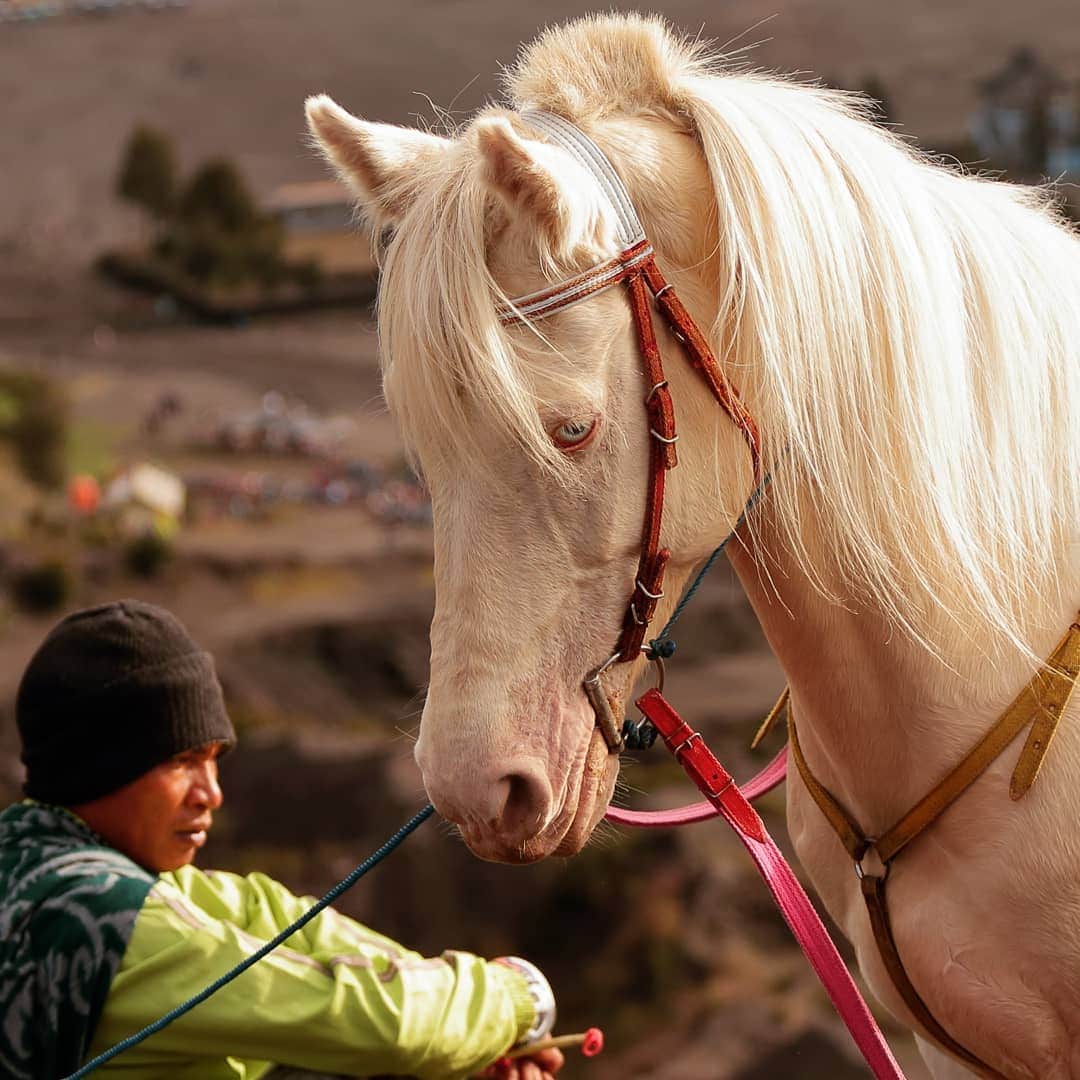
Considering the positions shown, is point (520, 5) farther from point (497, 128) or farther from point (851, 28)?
point (497, 128)

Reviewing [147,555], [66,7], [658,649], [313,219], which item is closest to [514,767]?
[658,649]

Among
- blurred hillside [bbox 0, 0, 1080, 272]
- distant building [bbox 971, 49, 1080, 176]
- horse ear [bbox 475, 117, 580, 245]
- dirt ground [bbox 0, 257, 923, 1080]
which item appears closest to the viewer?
horse ear [bbox 475, 117, 580, 245]

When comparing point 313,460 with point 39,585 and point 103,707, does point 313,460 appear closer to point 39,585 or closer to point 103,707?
point 39,585

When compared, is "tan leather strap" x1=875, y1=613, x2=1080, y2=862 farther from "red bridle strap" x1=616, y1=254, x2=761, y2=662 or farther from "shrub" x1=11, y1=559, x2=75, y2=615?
"shrub" x1=11, y1=559, x2=75, y2=615

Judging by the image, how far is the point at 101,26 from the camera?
195 inches

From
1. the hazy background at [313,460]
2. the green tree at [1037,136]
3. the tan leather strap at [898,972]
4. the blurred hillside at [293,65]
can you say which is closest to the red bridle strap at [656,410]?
the tan leather strap at [898,972]

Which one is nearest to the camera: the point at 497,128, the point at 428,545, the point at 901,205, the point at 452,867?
the point at 497,128

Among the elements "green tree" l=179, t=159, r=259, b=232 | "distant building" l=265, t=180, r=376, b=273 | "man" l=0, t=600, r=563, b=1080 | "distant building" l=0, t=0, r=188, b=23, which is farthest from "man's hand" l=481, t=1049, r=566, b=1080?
"distant building" l=0, t=0, r=188, b=23

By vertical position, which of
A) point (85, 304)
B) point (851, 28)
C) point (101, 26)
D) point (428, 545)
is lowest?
point (428, 545)

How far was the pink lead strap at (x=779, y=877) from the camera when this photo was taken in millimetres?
1289

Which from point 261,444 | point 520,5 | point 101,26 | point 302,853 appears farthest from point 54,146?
point 302,853

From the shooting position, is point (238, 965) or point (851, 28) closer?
point (238, 965)

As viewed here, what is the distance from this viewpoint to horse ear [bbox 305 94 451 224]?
4.03 feet

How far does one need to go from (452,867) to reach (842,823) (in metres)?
3.13
